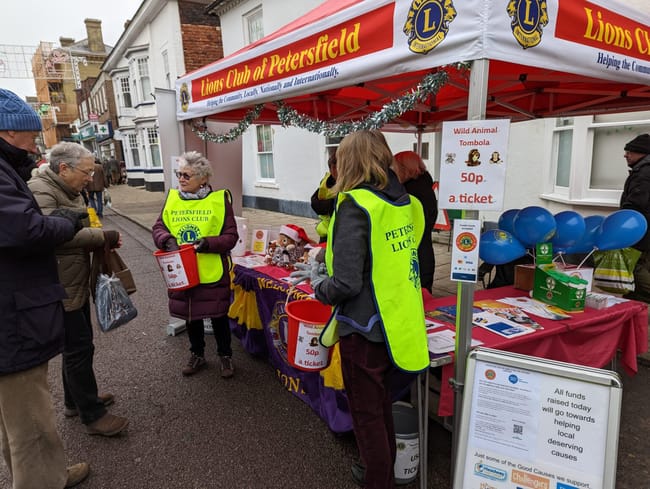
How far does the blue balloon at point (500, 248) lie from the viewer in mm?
3012

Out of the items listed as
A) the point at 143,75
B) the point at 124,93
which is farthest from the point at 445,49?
the point at 124,93

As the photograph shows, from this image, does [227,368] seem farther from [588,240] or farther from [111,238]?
[588,240]

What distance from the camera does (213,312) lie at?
128 inches

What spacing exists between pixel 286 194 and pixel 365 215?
10.5 meters

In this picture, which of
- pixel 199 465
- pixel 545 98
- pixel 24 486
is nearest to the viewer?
pixel 24 486

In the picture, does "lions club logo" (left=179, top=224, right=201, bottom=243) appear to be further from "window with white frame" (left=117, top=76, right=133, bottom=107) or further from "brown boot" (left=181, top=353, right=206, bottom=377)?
"window with white frame" (left=117, top=76, right=133, bottom=107)

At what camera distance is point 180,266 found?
305 centimetres

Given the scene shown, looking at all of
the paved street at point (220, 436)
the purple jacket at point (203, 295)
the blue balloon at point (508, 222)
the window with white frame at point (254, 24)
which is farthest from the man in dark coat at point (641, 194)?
the window with white frame at point (254, 24)

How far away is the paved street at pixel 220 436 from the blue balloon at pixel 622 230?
3.81 feet

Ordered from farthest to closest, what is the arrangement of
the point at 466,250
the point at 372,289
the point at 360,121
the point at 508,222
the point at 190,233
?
the point at 508,222, the point at 190,233, the point at 360,121, the point at 466,250, the point at 372,289

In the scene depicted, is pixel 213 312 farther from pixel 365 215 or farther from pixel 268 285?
pixel 365 215

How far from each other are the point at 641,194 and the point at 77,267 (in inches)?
189

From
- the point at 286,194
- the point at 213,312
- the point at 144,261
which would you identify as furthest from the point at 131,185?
the point at 213,312

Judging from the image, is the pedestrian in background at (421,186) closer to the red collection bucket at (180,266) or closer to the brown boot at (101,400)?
the red collection bucket at (180,266)
